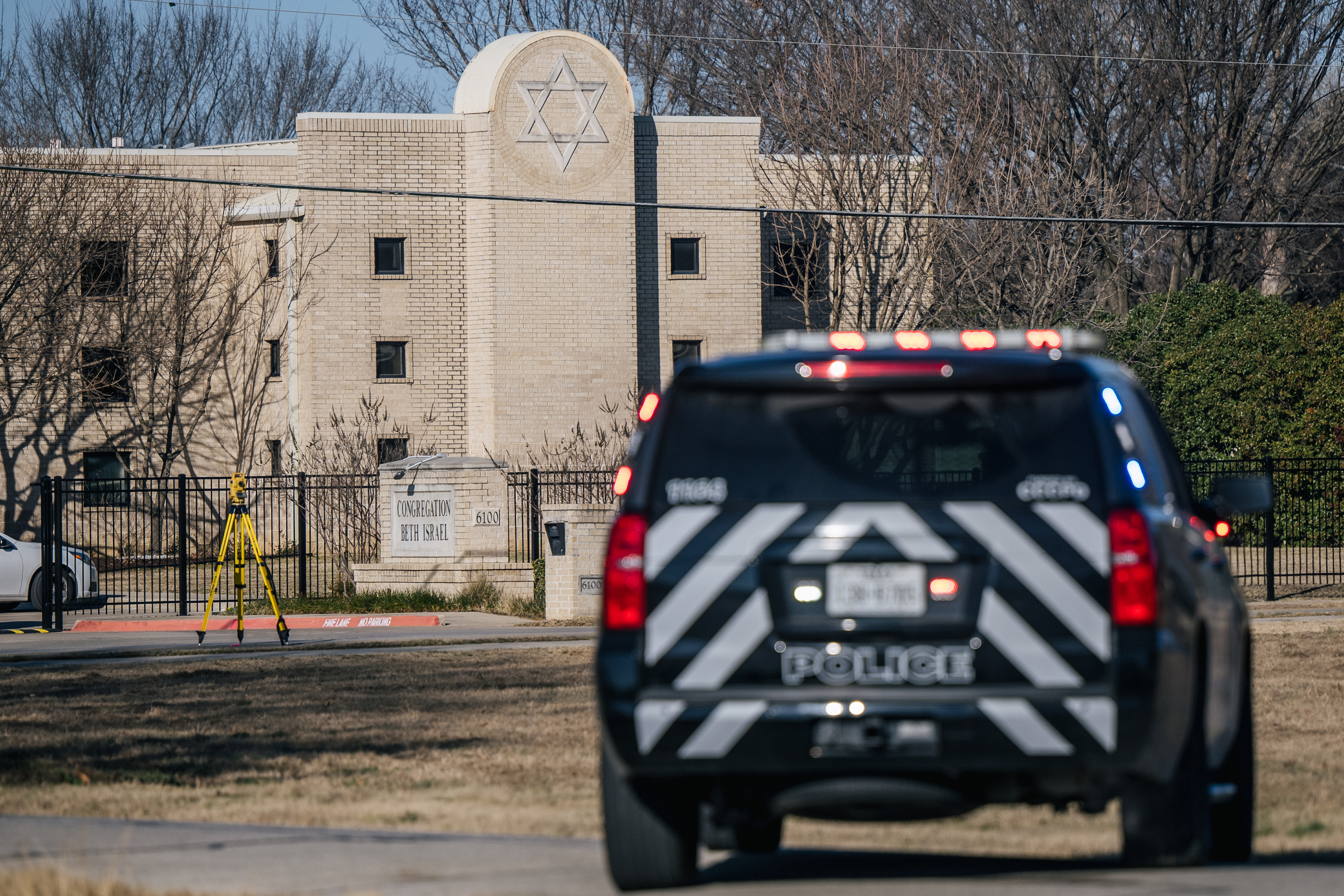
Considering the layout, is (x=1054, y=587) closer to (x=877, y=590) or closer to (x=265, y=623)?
(x=877, y=590)

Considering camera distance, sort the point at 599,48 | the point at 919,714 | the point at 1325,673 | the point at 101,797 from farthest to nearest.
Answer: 1. the point at 599,48
2. the point at 1325,673
3. the point at 101,797
4. the point at 919,714

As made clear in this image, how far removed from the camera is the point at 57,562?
858 inches

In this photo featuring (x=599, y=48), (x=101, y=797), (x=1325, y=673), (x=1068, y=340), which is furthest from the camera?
(x=599, y=48)

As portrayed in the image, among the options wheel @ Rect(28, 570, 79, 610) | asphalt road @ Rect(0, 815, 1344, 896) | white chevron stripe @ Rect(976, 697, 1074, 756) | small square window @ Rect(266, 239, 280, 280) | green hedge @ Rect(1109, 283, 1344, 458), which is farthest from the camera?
small square window @ Rect(266, 239, 280, 280)

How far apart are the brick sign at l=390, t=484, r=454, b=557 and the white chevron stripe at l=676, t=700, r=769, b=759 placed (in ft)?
61.3

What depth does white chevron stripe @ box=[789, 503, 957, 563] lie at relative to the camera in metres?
5.22

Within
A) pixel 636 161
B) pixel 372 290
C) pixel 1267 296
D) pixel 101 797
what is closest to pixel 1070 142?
pixel 1267 296

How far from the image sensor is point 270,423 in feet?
122

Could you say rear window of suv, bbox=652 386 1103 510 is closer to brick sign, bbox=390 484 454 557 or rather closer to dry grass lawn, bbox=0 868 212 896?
dry grass lawn, bbox=0 868 212 896

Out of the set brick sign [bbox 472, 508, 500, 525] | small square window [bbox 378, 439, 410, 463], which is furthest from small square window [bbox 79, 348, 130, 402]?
brick sign [bbox 472, 508, 500, 525]

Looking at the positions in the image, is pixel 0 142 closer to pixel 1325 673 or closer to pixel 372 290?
pixel 372 290

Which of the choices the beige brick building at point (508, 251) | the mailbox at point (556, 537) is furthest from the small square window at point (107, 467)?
the mailbox at point (556, 537)

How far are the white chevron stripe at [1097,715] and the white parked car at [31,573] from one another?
2093cm

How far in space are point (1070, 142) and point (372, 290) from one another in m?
15.4
